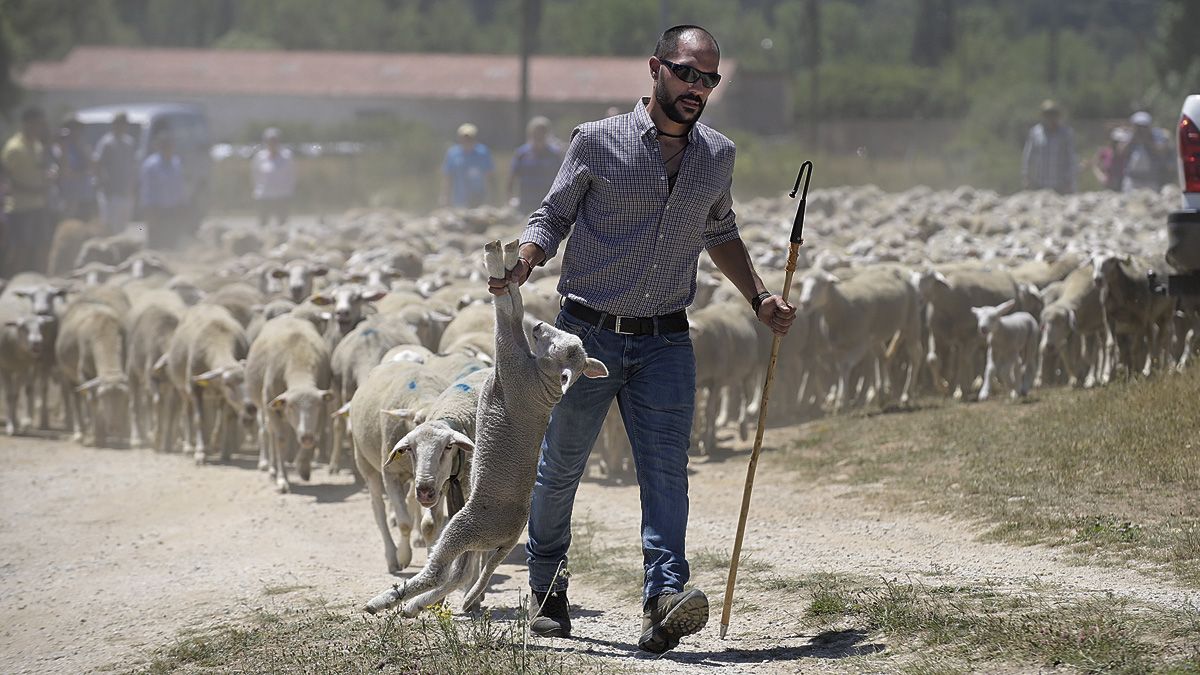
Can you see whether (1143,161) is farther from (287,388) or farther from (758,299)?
(758,299)

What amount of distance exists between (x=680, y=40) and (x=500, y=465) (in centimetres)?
182

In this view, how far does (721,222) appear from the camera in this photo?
20.2 ft

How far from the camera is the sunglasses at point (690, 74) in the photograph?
18.9ft

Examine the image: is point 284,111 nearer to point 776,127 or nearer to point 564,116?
point 564,116

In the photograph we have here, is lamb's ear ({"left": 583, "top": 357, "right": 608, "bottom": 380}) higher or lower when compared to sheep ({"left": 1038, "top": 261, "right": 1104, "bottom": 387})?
higher

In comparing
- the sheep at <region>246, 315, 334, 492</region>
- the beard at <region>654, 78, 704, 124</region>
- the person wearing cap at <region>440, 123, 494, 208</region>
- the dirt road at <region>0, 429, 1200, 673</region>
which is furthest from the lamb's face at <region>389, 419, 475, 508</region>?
the person wearing cap at <region>440, 123, 494, 208</region>

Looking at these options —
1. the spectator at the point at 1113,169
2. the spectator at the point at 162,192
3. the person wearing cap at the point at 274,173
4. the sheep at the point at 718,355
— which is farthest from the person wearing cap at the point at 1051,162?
the sheep at the point at 718,355

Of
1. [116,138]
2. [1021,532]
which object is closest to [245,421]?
[1021,532]

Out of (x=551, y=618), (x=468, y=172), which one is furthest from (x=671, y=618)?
(x=468, y=172)

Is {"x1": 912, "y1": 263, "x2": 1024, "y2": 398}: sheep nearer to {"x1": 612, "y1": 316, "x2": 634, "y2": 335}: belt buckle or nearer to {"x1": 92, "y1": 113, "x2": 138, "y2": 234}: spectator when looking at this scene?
{"x1": 612, "y1": 316, "x2": 634, "y2": 335}: belt buckle

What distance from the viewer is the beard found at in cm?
581

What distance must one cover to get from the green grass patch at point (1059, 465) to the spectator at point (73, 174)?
1390 centimetres

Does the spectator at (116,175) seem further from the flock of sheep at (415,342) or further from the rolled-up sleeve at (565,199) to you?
the rolled-up sleeve at (565,199)

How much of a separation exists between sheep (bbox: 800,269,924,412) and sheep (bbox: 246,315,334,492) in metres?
4.70
